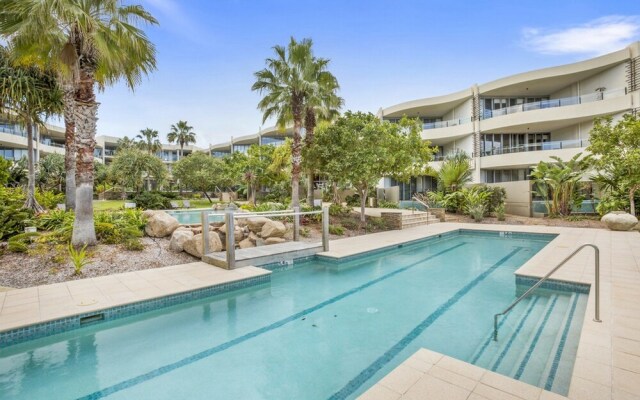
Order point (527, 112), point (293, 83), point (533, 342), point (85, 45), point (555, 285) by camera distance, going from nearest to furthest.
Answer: point (533, 342), point (555, 285), point (85, 45), point (293, 83), point (527, 112)

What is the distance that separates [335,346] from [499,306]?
338 centimetres

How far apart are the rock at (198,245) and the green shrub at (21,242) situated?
360cm

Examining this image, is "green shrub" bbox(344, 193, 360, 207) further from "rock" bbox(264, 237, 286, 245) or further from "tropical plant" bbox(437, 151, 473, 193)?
"rock" bbox(264, 237, 286, 245)

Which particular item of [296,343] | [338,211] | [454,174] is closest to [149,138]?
[338,211]

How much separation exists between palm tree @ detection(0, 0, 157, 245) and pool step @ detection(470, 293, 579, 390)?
9.08 m

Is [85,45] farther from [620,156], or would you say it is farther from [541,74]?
[541,74]

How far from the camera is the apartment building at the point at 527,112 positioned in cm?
2028

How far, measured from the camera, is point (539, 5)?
13156 mm

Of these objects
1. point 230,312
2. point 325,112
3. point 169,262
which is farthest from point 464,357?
point 325,112

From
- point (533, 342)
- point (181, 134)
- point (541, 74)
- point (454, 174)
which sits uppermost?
point (181, 134)

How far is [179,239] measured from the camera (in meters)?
8.96

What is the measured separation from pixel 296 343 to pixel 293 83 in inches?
448

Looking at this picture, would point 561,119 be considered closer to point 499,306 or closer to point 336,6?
point 336,6

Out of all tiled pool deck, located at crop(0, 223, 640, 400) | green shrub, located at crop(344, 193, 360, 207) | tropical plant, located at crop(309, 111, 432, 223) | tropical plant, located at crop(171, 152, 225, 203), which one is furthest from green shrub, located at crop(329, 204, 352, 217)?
tropical plant, located at crop(171, 152, 225, 203)
